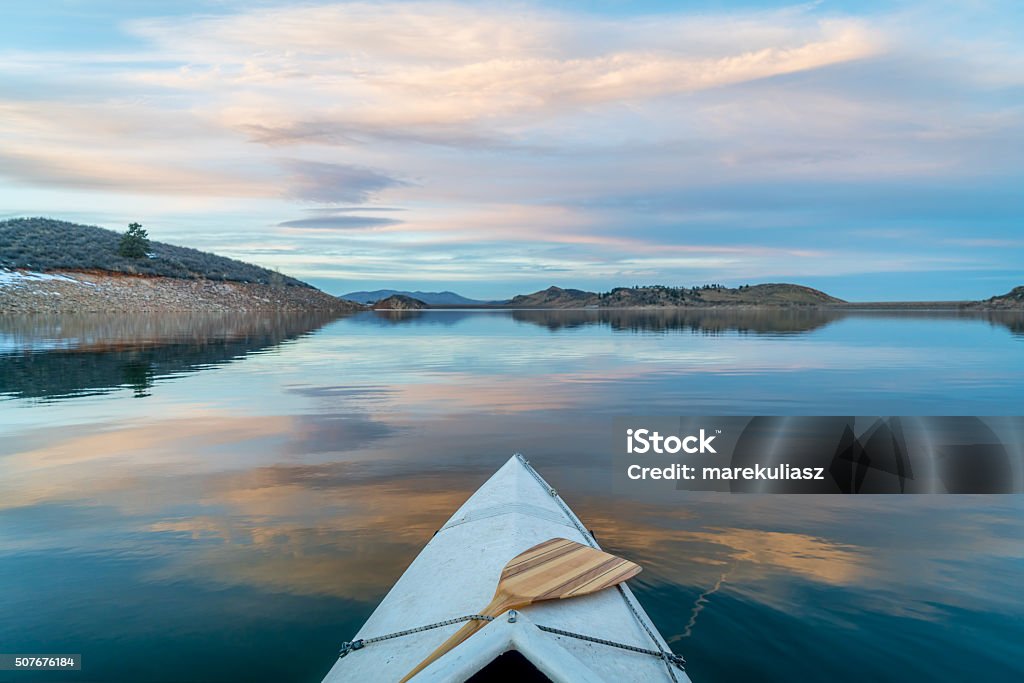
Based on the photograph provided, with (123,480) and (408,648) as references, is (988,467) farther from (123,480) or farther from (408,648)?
(123,480)

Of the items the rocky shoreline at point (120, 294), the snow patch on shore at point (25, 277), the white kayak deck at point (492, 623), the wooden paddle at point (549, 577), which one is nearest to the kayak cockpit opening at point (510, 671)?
the white kayak deck at point (492, 623)

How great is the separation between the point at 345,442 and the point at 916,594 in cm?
1328

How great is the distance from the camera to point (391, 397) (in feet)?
81.0

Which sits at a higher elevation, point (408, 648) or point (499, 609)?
point (499, 609)

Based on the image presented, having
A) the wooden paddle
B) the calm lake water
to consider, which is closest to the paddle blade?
the wooden paddle

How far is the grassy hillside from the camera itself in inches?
4259

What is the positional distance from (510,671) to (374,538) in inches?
241

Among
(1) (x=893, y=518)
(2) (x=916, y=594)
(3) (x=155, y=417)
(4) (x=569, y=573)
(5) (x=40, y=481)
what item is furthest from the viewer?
(3) (x=155, y=417)

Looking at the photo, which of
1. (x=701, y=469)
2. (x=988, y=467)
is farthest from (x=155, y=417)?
(x=988, y=467)

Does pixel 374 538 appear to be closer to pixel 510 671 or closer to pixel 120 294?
pixel 510 671

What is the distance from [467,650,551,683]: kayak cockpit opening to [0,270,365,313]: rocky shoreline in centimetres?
10921

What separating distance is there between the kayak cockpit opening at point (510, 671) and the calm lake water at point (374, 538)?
319 centimetres

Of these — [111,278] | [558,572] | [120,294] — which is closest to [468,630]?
[558,572]

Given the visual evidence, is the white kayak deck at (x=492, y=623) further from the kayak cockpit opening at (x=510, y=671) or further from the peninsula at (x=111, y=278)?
the peninsula at (x=111, y=278)
